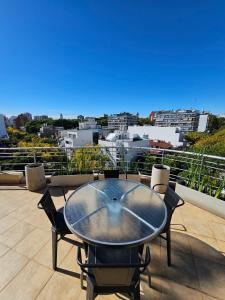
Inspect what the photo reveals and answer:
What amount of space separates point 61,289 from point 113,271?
0.92 metres

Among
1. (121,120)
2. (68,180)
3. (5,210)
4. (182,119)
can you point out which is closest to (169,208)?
(68,180)

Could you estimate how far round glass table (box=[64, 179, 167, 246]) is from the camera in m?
1.21

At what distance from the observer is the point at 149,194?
187 cm

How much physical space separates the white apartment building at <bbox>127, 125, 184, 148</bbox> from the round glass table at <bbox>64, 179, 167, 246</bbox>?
2874 centimetres

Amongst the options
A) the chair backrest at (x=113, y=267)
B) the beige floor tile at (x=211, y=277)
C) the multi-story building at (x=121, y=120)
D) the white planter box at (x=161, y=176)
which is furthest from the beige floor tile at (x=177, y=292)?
the multi-story building at (x=121, y=120)

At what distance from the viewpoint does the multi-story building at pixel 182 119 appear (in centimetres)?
6272

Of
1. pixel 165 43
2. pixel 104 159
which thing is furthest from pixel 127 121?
pixel 104 159

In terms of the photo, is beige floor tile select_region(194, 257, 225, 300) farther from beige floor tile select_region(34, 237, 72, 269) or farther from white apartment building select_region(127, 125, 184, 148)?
white apartment building select_region(127, 125, 184, 148)

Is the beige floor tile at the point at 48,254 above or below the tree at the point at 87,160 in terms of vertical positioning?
below

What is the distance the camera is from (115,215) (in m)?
1.46

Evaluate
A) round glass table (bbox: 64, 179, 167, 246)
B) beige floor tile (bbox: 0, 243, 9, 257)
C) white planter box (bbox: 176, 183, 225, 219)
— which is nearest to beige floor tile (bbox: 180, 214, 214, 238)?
white planter box (bbox: 176, 183, 225, 219)

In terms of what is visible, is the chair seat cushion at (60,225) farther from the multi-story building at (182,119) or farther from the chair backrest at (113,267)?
the multi-story building at (182,119)

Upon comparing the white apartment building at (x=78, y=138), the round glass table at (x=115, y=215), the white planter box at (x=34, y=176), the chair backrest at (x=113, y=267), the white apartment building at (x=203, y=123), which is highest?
the white apartment building at (x=203, y=123)

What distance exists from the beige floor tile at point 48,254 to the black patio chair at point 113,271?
35.2 inches
